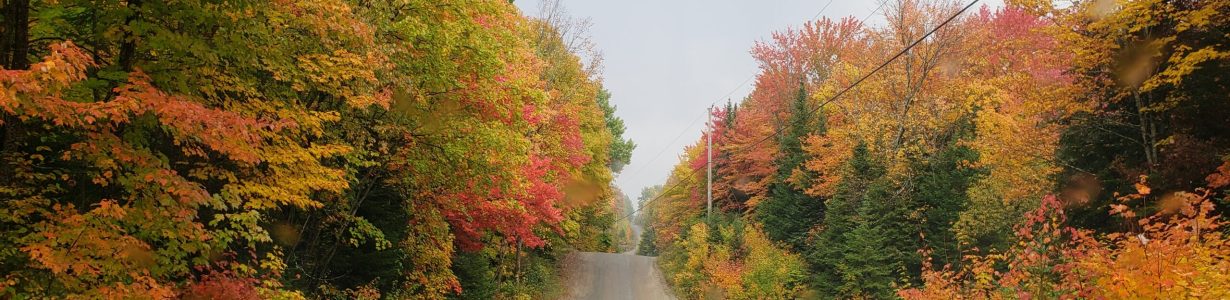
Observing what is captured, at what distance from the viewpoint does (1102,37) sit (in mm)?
12758

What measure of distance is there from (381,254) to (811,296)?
566 inches

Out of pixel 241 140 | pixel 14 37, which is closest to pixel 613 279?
pixel 241 140

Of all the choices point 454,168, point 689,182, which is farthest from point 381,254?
point 689,182

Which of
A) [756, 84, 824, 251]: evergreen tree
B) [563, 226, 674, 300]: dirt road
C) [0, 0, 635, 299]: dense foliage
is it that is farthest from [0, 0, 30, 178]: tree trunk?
[756, 84, 824, 251]: evergreen tree

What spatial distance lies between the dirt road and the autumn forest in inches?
69.7

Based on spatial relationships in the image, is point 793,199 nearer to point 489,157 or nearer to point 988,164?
point 988,164

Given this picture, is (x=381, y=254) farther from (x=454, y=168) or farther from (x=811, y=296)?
(x=811, y=296)

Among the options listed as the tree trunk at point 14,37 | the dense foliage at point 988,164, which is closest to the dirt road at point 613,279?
the dense foliage at point 988,164

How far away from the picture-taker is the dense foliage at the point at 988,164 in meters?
8.86

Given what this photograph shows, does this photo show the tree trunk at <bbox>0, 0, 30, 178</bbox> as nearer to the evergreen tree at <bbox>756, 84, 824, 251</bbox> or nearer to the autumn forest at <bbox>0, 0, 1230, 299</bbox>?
the autumn forest at <bbox>0, 0, 1230, 299</bbox>

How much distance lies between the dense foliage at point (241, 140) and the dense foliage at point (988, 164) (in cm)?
893

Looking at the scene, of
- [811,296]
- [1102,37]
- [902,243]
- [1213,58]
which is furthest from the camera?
[811,296]

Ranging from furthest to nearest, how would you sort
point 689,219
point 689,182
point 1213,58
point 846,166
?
point 689,182 < point 689,219 < point 846,166 < point 1213,58

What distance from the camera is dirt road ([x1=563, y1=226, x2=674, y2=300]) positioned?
29781 mm
